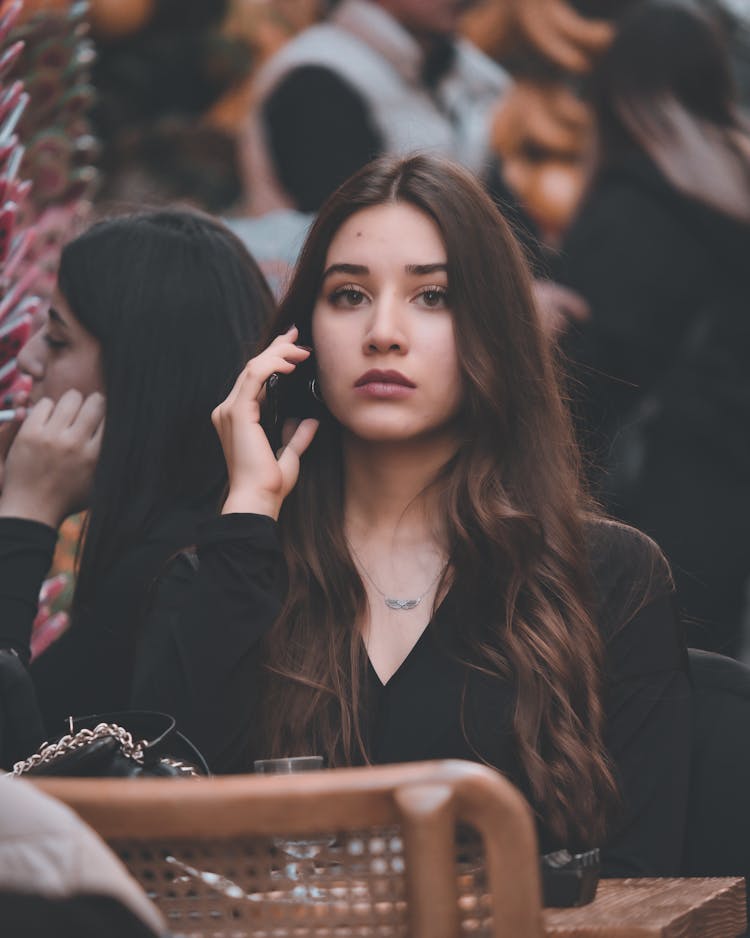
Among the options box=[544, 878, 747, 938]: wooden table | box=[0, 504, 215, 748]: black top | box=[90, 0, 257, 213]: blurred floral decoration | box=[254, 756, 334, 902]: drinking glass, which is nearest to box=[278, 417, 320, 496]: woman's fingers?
box=[0, 504, 215, 748]: black top

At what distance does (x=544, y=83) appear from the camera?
5.09 meters

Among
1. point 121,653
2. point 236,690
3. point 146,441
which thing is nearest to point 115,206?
point 146,441

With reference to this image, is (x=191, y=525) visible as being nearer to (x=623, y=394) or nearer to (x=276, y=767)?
(x=276, y=767)

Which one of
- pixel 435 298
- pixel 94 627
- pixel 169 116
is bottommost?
pixel 94 627

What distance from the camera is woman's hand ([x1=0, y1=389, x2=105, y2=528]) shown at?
2.46 meters

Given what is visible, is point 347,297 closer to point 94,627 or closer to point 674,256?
point 94,627

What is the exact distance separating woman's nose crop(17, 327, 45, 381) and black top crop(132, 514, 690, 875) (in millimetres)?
731

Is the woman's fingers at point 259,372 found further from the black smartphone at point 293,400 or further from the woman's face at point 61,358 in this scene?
the woman's face at point 61,358

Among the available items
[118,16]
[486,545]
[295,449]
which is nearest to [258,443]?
[295,449]

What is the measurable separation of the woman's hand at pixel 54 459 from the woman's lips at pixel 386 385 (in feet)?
2.20

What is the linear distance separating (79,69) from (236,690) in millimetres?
1290

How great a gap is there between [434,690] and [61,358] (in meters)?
0.99

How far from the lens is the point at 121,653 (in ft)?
7.81

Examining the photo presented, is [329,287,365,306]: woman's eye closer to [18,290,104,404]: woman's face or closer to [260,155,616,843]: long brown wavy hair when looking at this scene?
[260,155,616,843]: long brown wavy hair
